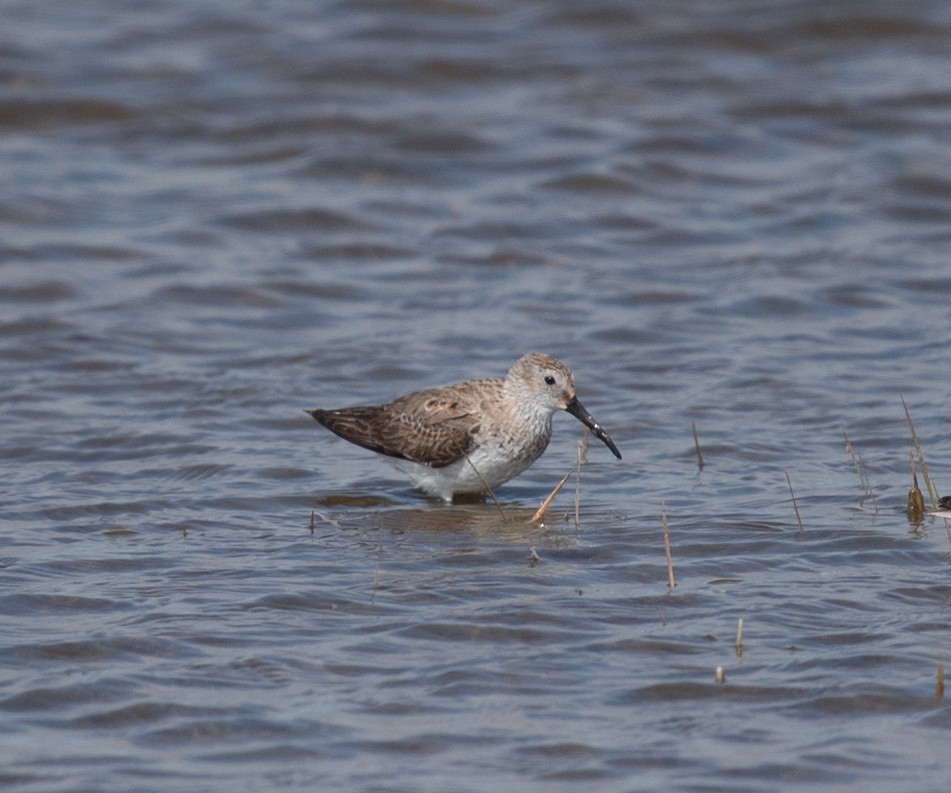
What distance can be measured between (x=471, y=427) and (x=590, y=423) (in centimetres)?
68

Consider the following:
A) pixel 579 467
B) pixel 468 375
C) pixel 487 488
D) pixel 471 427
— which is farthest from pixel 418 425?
pixel 468 375

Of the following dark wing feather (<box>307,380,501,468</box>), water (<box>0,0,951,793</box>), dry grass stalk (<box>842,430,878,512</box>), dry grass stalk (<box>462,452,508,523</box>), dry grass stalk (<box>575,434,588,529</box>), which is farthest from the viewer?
dark wing feather (<box>307,380,501,468</box>)

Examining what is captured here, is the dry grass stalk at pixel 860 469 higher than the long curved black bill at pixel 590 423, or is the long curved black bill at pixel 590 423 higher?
the long curved black bill at pixel 590 423

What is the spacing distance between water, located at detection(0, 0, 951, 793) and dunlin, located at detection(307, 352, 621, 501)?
294mm

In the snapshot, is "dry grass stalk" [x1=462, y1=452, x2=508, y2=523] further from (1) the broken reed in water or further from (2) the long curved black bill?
(1) the broken reed in water

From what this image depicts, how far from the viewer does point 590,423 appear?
32.1 feet

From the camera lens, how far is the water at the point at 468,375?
621cm

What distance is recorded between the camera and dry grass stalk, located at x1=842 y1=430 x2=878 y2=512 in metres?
9.12

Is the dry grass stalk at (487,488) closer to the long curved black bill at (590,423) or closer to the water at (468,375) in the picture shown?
the water at (468,375)

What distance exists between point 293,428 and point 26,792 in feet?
18.0

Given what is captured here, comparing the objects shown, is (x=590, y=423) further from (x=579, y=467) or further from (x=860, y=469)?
(x=860, y=469)

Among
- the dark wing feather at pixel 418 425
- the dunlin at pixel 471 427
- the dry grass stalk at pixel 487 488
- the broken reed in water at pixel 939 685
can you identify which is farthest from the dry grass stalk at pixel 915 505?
the dark wing feather at pixel 418 425

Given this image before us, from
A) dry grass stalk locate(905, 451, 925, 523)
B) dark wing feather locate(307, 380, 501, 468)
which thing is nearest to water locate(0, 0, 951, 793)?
dry grass stalk locate(905, 451, 925, 523)

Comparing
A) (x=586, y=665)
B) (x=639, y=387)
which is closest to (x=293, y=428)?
(x=639, y=387)
